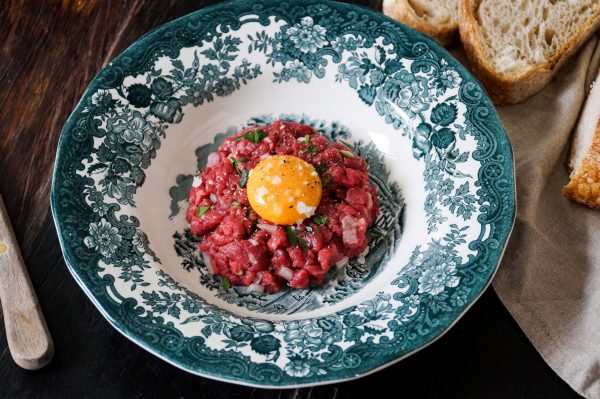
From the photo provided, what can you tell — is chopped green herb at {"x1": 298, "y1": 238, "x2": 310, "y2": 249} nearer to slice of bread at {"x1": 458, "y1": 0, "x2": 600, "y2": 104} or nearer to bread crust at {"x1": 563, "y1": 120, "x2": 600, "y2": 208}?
bread crust at {"x1": 563, "y1": 120, "x2": 600, "y2": 208}

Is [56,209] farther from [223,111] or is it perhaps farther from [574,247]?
[574,247]

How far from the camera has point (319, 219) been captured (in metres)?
3.52

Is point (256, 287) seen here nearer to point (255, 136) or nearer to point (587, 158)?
point (255, 136)

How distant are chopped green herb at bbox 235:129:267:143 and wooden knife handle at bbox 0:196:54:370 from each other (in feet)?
4.51

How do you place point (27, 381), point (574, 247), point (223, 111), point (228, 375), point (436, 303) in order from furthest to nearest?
point (223, 111), point (574, 247), point (27, 381), point (436, 303), point (228, 375)

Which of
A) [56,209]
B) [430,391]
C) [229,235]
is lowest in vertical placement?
[430,391]

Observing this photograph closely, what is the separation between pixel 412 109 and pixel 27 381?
8.28 feet

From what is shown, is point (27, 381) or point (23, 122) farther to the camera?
point (23, 122)

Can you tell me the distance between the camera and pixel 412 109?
3.94 meters

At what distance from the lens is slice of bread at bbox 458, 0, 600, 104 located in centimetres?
433

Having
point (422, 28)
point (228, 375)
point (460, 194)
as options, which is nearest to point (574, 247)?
point (460, 194)

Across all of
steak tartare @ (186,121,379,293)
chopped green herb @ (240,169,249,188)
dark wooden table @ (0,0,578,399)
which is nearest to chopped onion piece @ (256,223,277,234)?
steak tartare @ (186,121,379,293)

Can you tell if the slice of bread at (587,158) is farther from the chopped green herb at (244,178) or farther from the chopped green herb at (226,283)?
the chopped green herb at (226,283)

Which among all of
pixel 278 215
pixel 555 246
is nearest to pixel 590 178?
pixel 555 246
